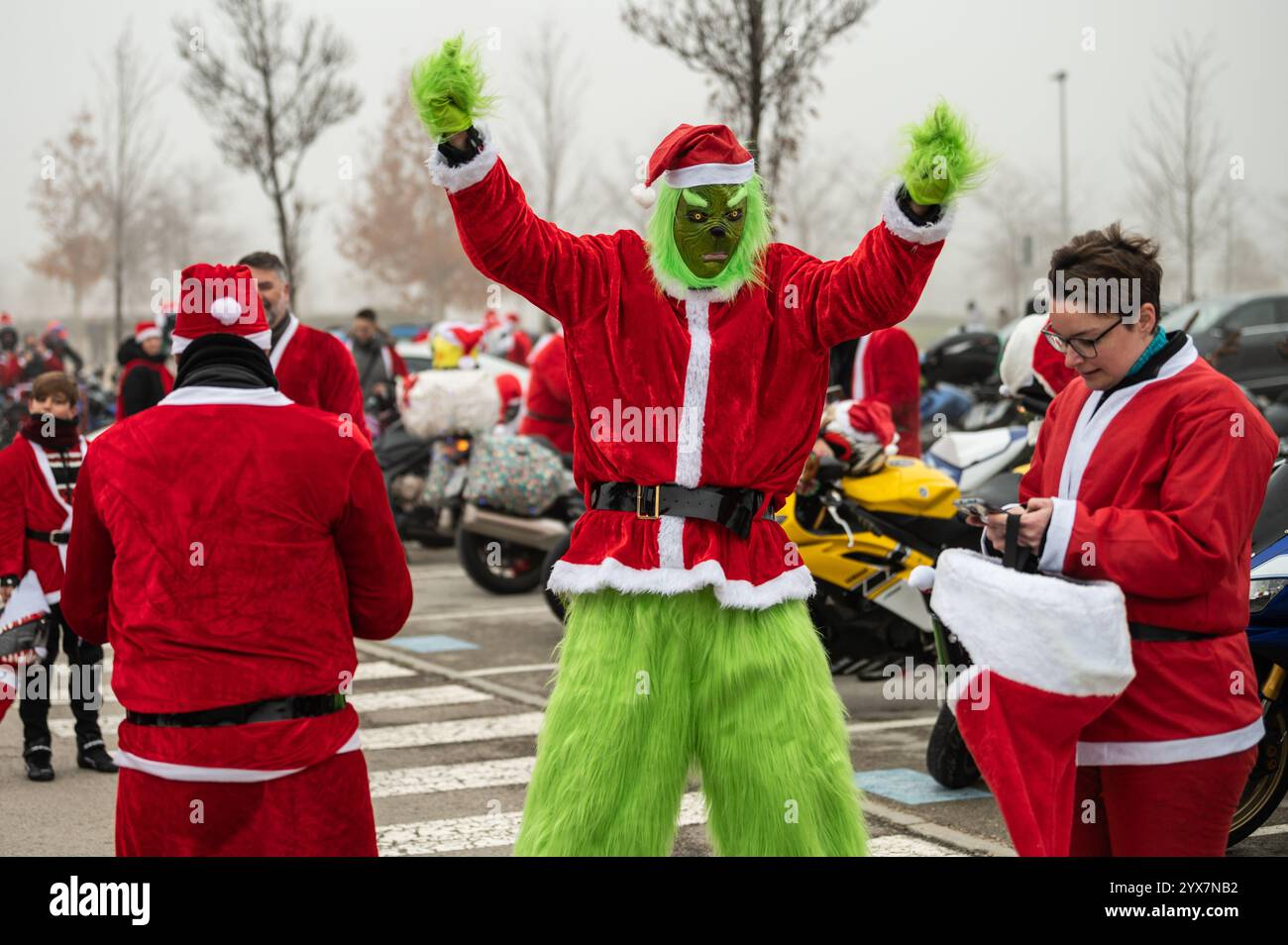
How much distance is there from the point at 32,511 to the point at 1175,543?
4.69 meters

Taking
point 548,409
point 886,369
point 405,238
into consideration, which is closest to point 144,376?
point 548,409

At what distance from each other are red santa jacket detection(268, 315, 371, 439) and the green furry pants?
113 inches

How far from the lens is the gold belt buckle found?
12.7 ft

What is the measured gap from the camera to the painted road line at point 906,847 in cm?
534

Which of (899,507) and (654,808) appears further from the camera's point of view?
(899,507)

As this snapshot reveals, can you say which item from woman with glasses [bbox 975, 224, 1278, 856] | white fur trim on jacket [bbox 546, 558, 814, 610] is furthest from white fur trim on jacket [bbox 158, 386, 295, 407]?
woman with glasses [bbox 975, 224, 1278, 856]

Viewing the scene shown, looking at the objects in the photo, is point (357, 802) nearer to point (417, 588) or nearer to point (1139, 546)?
point (1139, 546)

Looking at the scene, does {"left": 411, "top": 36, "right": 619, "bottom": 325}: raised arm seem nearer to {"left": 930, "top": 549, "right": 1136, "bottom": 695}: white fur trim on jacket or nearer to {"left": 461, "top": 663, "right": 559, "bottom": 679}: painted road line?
{"left": 930, "top": 549, "right": 1136, "bottom": 695}: white fur trim on jacket

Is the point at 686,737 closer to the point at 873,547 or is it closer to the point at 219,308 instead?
the point at 219,308

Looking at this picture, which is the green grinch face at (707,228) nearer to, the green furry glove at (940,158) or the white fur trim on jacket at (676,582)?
the green furry glove at (940,158)

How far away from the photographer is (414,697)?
824 cm
